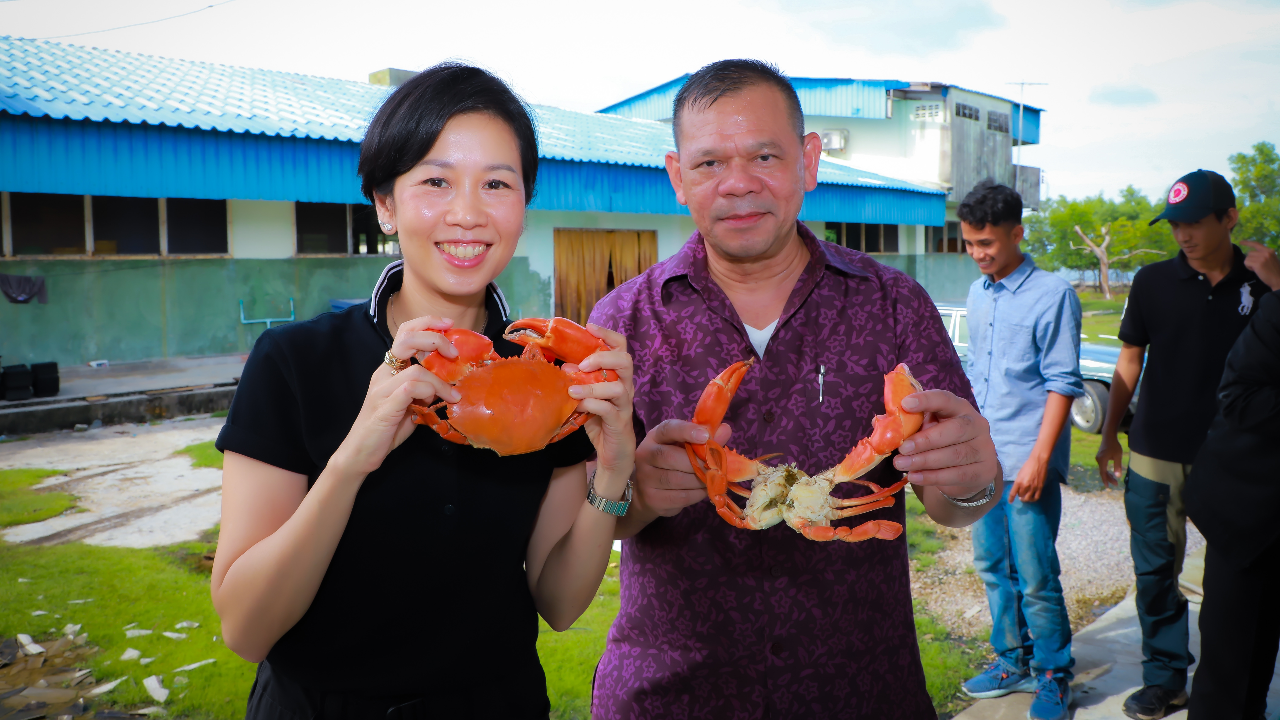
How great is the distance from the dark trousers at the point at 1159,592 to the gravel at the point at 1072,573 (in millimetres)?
1039

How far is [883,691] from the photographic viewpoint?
2.18 m

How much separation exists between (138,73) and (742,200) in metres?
15.0

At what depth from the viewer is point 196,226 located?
12023 millimetres

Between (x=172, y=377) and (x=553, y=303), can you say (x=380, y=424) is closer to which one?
(x=172, y=377)

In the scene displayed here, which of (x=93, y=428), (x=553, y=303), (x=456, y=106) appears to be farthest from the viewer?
(x=553, y=303)

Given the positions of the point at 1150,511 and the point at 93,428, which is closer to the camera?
the point at 1150,511

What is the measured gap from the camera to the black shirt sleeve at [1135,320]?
14.1 ft

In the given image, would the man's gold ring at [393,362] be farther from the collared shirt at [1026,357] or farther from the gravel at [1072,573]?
the gravel at [1072,573]

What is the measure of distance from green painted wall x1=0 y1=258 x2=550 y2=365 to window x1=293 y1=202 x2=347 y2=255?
12.8 inches

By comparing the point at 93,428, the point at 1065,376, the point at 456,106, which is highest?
the point at 456,106

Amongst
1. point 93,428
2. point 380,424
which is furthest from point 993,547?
point 93,428

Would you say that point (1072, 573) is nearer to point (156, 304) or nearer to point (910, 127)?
point (156, 304)

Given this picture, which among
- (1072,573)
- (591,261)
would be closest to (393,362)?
(1072,573)

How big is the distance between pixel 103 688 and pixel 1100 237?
141 feet
